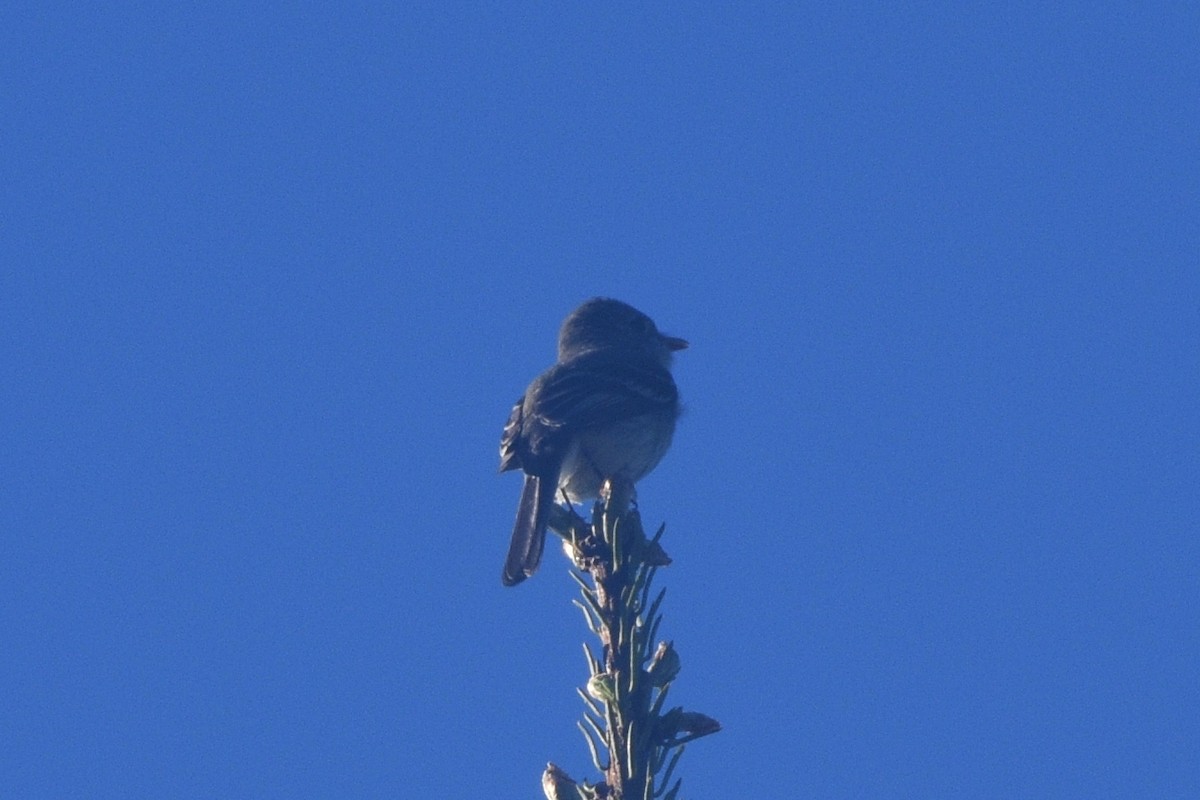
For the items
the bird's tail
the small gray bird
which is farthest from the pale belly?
the bird's tail

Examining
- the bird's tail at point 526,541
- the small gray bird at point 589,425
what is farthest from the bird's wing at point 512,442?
the bird's tail at point 526,541

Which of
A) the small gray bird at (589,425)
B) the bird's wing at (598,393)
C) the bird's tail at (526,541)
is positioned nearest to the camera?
the bird's tail at (526,541)

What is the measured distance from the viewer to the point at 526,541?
6543 millimetres

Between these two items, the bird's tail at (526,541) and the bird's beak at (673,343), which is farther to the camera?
the bird's beak at (673,343)

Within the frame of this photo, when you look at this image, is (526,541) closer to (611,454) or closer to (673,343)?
(611,454)

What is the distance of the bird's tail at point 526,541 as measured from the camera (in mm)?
6402

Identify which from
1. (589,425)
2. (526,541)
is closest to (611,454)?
(589,425)

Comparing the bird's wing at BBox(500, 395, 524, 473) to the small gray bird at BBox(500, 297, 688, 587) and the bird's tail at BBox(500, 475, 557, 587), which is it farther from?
the bird's tail at BBox(500, 475, 557, 587)

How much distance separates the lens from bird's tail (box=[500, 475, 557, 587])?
252 inches

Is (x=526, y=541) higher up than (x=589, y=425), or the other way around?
(x=589, y=425)

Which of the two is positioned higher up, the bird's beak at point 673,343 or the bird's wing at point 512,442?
the bird's beak at point 673,343

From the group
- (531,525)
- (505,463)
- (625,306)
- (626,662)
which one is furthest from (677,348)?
(626,662)

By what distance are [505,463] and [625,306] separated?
324cm

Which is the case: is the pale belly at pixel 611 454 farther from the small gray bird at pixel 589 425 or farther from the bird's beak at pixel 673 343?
the bird's beak at pixel 673 343
